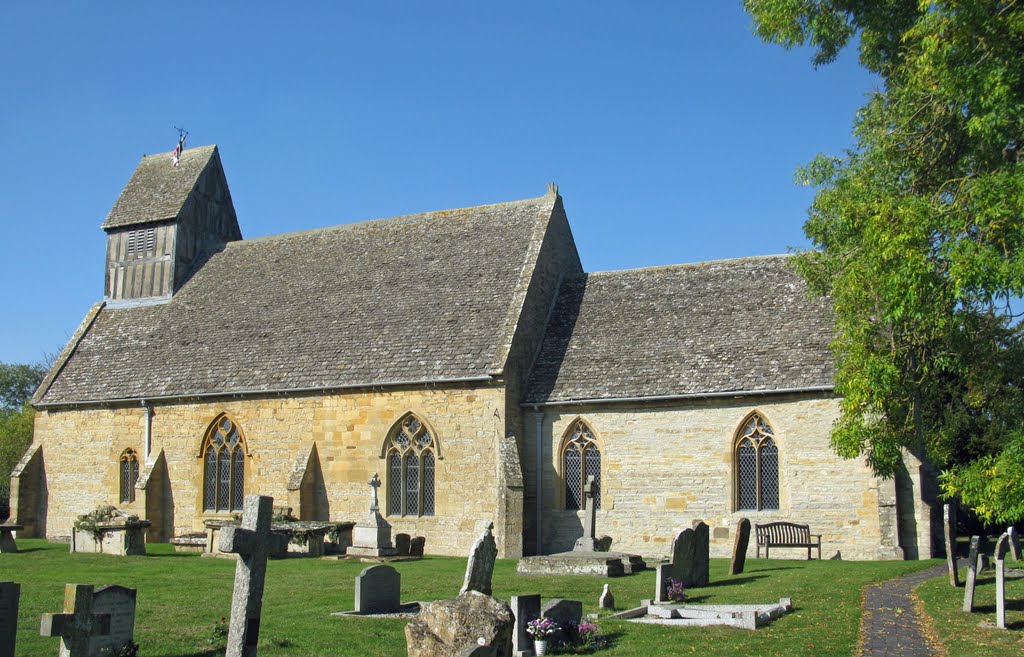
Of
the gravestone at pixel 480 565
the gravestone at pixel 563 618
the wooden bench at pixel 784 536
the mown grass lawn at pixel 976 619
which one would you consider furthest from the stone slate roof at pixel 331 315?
the gravestone at pixel 563 618

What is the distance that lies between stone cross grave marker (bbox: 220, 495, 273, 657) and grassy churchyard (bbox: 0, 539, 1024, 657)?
2074mm

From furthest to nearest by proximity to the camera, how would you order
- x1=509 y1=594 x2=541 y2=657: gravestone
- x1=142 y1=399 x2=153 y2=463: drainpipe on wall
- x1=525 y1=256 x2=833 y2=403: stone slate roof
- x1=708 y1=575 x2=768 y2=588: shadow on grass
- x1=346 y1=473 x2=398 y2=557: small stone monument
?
x1=142 y1=399 x2=153 y2=463: drainpipe on wall
x1=525 y1=256 x2=833 y2=403: stone slate roof
x1=346 y1=473 x2=398 y2=557: small stone monument
x1=708 y1=575 x2=768 y2=588: shadow on grass
x1=509 y1=594 x2=541 y2=657: gravestone

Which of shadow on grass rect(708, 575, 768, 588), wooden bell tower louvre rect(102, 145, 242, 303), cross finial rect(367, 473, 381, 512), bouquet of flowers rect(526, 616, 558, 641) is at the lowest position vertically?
shadow on grass rect(708, 575, 768, 588)

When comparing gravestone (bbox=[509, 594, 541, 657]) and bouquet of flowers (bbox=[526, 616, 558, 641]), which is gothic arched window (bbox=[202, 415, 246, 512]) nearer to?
gravestone (bbox=[509, 594, 541, 657])

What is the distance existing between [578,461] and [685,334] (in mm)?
4702

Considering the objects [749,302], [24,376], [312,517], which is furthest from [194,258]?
[24,376]

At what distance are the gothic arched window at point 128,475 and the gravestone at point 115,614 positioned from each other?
2317 cm

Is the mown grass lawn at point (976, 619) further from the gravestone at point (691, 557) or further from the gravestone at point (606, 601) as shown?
the gravestone at point (606, 601)

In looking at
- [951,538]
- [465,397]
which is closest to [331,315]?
[465,397]

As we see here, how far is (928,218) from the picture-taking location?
42.1ft

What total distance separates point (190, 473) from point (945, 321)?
990 inches

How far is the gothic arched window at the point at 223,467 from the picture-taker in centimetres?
3128

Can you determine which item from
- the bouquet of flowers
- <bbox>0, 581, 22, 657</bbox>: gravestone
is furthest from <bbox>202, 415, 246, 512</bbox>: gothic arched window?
<bbox>0, 581, 22, 657</bbox>: gravestone

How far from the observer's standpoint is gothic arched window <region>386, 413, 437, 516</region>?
94.5 feet
